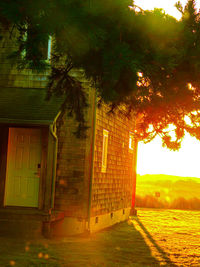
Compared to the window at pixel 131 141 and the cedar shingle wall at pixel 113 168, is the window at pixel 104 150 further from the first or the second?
the window at pixel 131 141

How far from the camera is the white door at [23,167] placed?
1260 centimetres

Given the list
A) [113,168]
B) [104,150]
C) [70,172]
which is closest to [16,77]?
[70,172]

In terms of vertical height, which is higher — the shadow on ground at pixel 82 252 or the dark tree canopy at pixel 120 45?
the dark tree canopy at pixel 120 45

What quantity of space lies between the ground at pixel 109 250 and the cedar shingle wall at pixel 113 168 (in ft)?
3.74

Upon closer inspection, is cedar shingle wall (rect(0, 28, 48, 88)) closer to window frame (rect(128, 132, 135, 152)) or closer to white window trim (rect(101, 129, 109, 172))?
white window trim (rect(101, 129, 109, 172))

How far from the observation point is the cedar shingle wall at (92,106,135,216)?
13.6 metres

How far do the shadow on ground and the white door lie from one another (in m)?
1.66

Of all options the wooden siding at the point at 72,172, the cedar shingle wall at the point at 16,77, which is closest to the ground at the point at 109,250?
the wooden siding at the point at 72,172

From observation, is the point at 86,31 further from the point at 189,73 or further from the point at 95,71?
the point at 189,73

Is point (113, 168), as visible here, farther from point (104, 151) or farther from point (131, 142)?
point (131, 142)

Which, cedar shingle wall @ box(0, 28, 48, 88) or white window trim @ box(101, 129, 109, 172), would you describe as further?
white window trim @ box(101, 129, 109, 172)

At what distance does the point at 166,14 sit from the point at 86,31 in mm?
1827

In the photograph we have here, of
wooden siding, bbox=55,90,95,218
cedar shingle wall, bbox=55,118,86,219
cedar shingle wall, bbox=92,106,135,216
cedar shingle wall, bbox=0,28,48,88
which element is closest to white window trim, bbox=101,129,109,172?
cedar shingle wall, bbox=92,106,135,216

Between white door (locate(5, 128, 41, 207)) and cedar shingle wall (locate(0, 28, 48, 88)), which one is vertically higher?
cedar shingle wall (locate(0, 28, 48, 88))
